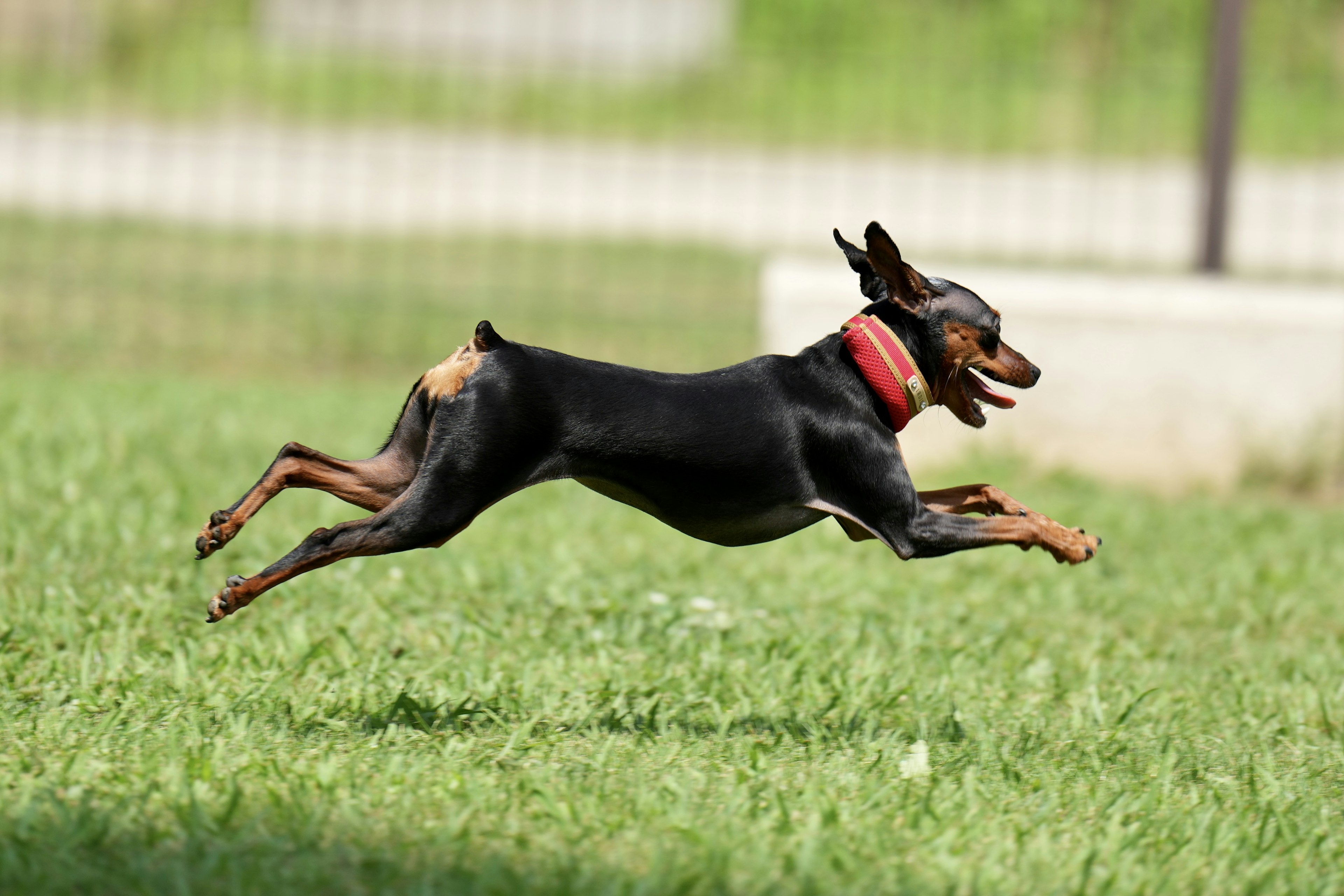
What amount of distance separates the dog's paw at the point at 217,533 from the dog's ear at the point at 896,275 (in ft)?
4.77

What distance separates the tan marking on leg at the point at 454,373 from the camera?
3068 mm

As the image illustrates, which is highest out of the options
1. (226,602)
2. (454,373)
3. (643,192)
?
(643,192)

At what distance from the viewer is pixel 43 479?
5570 millimetres

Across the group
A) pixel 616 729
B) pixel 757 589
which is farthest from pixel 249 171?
pixel 616 729

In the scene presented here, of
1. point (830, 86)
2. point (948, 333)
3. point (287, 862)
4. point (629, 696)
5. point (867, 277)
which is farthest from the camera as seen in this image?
point (830, 86)

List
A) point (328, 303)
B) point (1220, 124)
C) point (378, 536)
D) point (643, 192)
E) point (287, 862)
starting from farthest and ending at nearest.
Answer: point (643, 192) → point (328, 303) → point (1220, 124) → point (378, 536) → point (287, 862)

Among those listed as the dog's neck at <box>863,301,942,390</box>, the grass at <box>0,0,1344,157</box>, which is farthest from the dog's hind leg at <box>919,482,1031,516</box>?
the grass at <box>0,0,1344,157</box>

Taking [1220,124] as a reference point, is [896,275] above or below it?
below

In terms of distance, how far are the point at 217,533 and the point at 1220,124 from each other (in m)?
5.74

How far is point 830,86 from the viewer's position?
12.3m

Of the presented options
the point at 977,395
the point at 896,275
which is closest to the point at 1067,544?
the point at 977,395

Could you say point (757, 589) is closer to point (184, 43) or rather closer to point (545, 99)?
point (545, 99)

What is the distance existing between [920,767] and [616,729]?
697 millimetres

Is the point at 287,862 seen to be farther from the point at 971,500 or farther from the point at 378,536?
the point at 971,500
